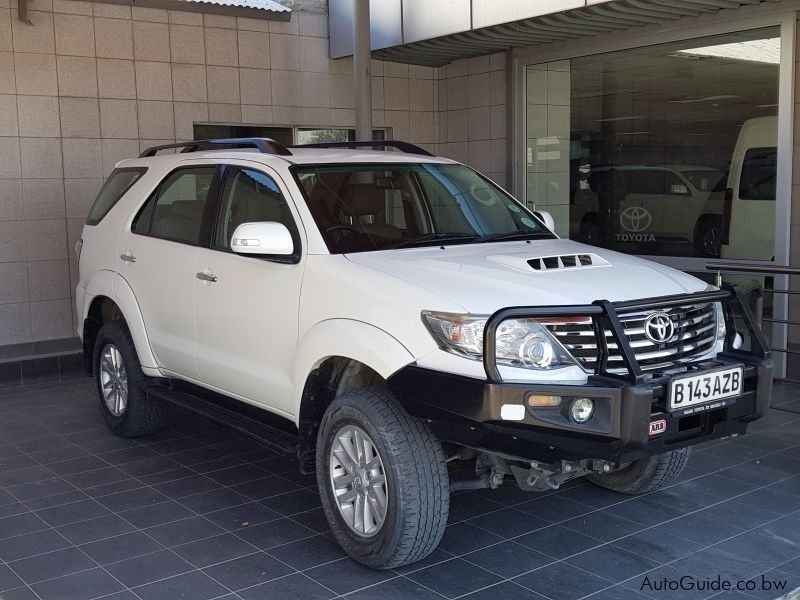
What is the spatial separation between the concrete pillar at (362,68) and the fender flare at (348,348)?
14.7ft

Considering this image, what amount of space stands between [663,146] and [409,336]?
5627 mm

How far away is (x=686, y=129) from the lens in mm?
8484

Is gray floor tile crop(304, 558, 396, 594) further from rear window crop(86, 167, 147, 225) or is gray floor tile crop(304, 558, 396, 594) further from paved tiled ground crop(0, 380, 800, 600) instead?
rear window crop(86, 167, 147, 225)

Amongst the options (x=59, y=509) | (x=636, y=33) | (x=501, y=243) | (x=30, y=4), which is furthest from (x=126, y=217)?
(x=636, y=33)

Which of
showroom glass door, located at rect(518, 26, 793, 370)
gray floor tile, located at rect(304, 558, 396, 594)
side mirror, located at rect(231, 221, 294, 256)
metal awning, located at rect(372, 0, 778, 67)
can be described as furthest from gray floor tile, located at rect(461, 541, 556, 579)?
metal awning, located at rect(372, 0, 778, 67)

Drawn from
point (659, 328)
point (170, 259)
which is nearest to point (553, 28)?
point (170, 259)

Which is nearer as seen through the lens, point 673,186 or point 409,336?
point 409,336

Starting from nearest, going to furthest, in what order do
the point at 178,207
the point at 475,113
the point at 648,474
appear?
the point at 648,474, the point at 178,207, the point at 475,113

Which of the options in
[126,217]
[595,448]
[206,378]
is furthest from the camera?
[126,217]

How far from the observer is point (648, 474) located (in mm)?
5062

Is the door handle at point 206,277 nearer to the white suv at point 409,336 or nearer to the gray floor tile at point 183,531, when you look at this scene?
the white suv at point 409,336

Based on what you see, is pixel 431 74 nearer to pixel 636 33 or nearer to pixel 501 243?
pixel 636 33

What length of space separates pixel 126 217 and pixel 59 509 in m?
2.10

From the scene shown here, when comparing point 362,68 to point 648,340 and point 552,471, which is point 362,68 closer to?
point 648,340
